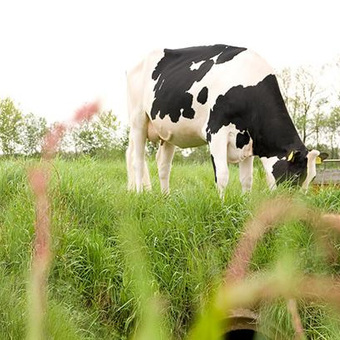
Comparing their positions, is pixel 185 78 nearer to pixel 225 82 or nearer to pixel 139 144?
pixel 225 82

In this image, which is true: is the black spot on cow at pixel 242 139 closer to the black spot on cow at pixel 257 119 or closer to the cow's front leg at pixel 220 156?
the black spot on cow at pixel 257 119

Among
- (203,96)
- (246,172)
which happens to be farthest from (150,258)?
(246,172)

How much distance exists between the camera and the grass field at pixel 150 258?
3473 mm

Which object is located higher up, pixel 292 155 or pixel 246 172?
pixel 292 155

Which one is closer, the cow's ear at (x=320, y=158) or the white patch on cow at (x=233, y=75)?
the cow's ear at (x=320, y=158)

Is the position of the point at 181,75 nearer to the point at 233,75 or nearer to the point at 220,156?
the point at 233,75

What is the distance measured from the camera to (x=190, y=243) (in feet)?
14.0

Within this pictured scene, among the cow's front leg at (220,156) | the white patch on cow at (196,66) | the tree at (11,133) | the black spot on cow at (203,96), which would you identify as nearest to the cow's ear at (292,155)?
the cow's front leg at (220,156)

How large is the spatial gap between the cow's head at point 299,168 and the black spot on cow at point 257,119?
262 mm

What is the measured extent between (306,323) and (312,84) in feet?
93.6

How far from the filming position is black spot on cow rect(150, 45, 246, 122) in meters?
6.56

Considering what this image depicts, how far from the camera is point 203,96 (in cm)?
634

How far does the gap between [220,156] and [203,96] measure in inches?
29.7

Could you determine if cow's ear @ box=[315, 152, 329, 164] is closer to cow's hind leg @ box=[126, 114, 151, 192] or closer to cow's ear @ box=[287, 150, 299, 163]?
cow's ear @ box=[287, 150, 299, 163]
